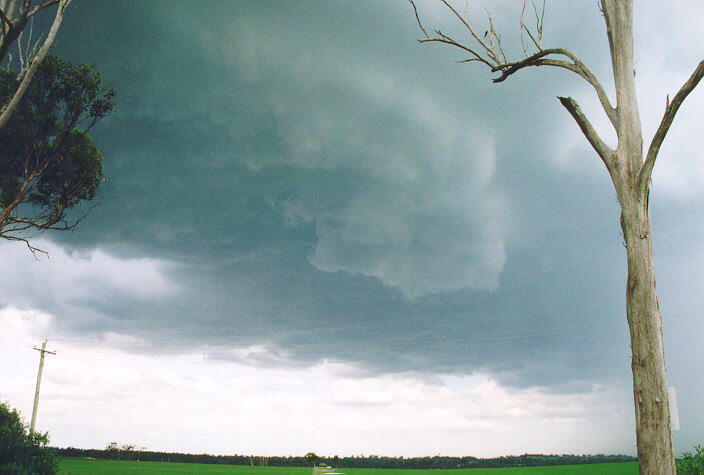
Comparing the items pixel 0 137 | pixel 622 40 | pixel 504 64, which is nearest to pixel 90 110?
pixel 0 137

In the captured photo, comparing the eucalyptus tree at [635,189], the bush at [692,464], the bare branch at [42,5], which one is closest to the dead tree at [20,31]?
the bare branch at [42,5]

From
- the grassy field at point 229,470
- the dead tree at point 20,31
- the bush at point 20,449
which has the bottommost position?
the grassy field at point 229,470

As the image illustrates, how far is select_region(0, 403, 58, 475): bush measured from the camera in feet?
50.8

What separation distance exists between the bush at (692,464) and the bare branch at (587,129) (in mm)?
13635

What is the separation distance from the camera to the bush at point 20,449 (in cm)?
1547

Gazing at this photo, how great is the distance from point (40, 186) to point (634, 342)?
21.2 m

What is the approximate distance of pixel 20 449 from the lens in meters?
15.9

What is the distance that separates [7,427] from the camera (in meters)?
15.9

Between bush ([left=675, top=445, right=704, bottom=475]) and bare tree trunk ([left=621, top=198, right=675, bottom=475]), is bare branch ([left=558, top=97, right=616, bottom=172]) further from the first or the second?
bush ([left=675, top=445, right=704, bottom=475])

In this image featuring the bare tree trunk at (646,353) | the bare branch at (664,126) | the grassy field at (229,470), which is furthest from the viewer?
the grassy field at (229,470)

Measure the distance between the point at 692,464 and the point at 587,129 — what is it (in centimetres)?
1415

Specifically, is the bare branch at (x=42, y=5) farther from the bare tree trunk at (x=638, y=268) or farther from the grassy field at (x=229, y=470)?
the grassy field at (x=229, y=470)

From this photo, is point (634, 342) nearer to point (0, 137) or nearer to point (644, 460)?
point (644, 460)

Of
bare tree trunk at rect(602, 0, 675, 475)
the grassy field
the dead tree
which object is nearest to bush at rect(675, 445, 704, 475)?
bare tree trunk at rect(602, 0, 675, 475)
